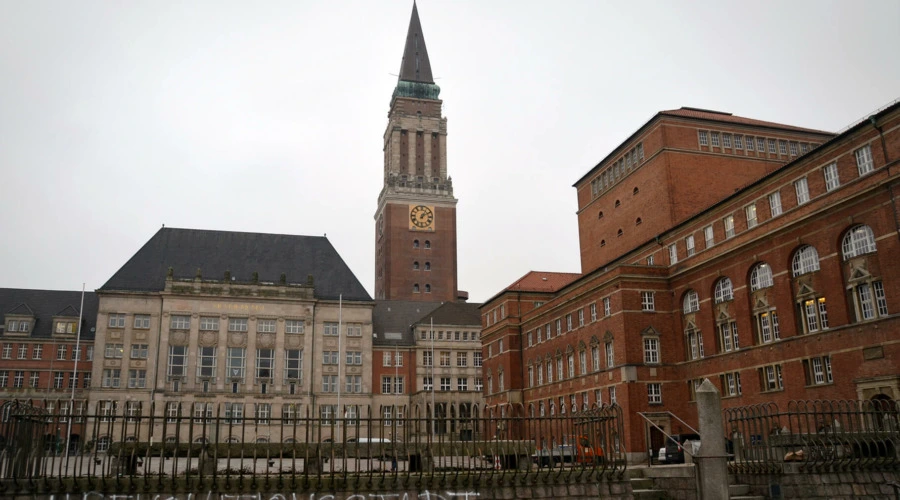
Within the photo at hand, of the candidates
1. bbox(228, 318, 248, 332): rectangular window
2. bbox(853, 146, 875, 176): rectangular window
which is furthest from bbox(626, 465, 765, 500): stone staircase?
bbox(228, 318, 248, 332): rectangular window

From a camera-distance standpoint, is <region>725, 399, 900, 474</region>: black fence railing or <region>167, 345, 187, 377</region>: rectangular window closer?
<region>725, 399, 900, 474</region>: black fence railing

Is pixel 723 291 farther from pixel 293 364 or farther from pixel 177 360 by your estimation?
pixel 177 360

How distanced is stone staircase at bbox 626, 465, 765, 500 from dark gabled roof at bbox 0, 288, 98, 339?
82.3 meters

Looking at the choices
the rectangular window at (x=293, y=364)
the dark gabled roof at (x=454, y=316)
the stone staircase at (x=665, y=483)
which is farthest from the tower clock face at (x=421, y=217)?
the stone staircase at (x=665, y=483)

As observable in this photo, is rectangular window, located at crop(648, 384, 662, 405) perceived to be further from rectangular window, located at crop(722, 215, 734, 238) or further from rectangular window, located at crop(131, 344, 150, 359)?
rectangular window, located at crop(131, 344, 150, 359)

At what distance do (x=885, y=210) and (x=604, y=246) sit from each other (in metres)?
36.1

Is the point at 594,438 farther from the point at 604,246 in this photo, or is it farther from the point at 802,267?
the point at 604,246

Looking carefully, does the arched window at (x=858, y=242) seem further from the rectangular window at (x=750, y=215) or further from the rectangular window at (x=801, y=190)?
the rectangular window at (x=750, y=215)

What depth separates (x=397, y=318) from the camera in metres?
101

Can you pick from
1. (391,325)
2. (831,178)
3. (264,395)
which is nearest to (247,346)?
(264,395)

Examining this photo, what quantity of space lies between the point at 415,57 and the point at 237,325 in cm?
6793

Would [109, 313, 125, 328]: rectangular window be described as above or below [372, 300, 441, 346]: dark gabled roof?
below

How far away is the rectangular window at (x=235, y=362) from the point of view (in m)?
85.1

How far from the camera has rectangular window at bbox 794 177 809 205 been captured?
145 feet
